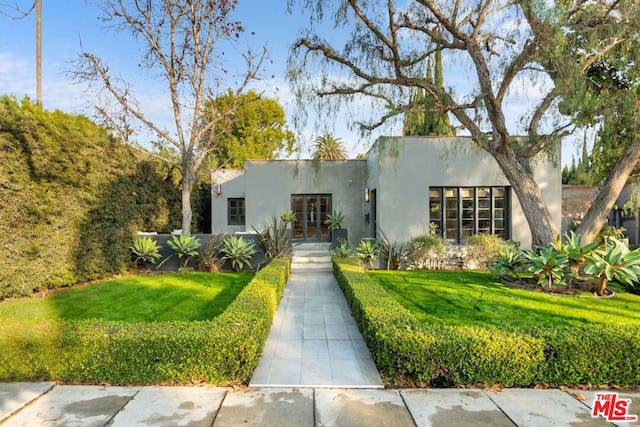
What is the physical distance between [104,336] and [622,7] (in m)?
9.00

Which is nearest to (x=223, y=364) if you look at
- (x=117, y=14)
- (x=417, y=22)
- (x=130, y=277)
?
(x=130, y=277)

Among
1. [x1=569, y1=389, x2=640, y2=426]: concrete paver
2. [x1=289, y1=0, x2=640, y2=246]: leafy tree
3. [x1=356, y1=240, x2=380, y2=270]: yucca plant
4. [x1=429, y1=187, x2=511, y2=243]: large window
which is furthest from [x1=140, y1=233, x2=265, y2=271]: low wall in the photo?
[x1=569, y1=389, x2=640, y2=426]: concrete paver

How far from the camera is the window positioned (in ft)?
52.1

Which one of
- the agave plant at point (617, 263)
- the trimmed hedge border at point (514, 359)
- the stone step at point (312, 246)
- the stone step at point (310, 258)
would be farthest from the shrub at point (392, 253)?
the trimmed hedge border at point (514, 359)

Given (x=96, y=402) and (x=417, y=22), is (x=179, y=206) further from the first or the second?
(x=96, y=402)

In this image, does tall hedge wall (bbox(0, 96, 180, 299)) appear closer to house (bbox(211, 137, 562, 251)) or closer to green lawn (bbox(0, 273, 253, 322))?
green lawn (bbox(0, 273, 253, 322))

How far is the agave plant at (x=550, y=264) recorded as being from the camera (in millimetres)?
6531

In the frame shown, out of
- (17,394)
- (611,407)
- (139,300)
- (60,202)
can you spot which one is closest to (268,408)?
(17,394)

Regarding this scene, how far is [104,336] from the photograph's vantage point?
3.45 meters

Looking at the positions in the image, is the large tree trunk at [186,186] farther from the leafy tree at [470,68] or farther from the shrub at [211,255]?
the leafy tree at [470,68]

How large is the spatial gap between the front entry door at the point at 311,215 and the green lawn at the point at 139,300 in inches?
219

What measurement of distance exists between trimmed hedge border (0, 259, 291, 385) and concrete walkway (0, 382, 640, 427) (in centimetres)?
11

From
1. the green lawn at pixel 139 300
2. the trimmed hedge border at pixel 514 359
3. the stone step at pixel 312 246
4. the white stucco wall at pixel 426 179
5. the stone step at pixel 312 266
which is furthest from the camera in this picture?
the stone step at pixel 312 246

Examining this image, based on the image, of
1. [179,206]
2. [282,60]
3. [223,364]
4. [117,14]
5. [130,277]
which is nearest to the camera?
[223,364]
